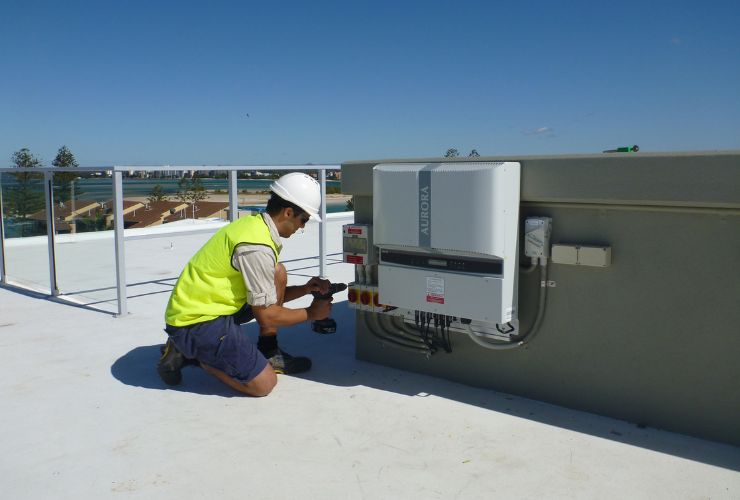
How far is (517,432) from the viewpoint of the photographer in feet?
10.3

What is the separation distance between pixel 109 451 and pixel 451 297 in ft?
5.77

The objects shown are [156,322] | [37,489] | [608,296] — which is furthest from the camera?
[156,322]

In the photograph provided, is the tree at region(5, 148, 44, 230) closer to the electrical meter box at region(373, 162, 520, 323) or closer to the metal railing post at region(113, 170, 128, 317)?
the metal railing post at region(113, 170, 128, 317)

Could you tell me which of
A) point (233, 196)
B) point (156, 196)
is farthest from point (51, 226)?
point (156, 196)

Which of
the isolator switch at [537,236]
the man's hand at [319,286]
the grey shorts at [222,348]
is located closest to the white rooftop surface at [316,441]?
the grey shorts at [222,348]

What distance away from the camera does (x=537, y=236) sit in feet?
10.5

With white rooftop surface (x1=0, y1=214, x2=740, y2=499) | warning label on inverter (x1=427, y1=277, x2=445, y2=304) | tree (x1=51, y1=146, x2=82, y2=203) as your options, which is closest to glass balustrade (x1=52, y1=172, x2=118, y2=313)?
tree (x1=51, y1=146, x2=82, y2=203)

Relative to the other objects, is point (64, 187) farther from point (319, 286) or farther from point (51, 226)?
point (319, 286)

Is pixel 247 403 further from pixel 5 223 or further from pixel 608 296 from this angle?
pixel 5 223

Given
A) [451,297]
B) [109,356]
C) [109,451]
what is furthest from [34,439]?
[451,297]

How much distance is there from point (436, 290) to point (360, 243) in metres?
0.61

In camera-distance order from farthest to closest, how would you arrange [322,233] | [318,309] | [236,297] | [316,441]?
1. [322,233]
2. [318,309]
3. [236,297]
4. [316,441]

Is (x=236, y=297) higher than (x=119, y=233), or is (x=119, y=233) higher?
(x=119, y=233)

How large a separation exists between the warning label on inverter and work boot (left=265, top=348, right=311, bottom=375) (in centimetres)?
106
